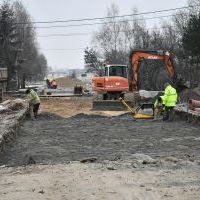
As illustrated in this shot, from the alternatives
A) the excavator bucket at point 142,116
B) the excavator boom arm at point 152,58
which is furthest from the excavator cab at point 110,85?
the excavator bucket at point 142,116

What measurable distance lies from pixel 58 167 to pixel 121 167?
1239 mm

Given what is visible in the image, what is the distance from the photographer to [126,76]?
3662cm

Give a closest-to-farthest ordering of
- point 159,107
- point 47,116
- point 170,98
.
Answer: point 170,98
point 159,107
point 47,116

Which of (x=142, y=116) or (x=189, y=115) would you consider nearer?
(x=189, y=115)

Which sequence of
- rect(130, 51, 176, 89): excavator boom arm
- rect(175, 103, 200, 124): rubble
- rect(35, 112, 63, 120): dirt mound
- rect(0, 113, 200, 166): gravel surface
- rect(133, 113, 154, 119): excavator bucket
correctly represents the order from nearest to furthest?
rect(0, 113, 200, 166): gravel surface
rect(175, 103, 200, 124): rubble
rect(133, 113, 154, 119): excavator bucket
rect(35, 112, 63, 120): dirt mound
rect(130, 51, 176, 89): excavator boom arm

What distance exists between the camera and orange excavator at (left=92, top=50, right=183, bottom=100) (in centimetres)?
3312

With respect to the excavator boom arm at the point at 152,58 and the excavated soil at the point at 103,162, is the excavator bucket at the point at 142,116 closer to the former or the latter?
the excavated soil at the point at 103,162

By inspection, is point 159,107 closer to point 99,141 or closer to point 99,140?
point 99,140

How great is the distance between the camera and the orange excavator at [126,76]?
33125 millimetres

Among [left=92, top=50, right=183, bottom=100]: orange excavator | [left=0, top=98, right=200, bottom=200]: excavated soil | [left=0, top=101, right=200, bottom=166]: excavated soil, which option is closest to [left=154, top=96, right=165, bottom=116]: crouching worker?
[left=0, top=101, right=200, bottom=166]: excavated soil

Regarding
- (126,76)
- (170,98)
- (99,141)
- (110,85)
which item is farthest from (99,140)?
(126,76)

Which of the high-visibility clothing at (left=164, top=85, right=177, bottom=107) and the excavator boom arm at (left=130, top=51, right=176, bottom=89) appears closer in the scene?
the high-visibility clothing at (left=164, top=85, right=177, bottom=107)

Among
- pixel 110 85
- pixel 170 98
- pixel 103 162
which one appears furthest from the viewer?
pixel 110 85

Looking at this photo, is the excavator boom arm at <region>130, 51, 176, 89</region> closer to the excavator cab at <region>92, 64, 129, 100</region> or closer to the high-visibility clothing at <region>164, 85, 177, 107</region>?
the excavator cab at <region>92, 64, 129, 100</region>
